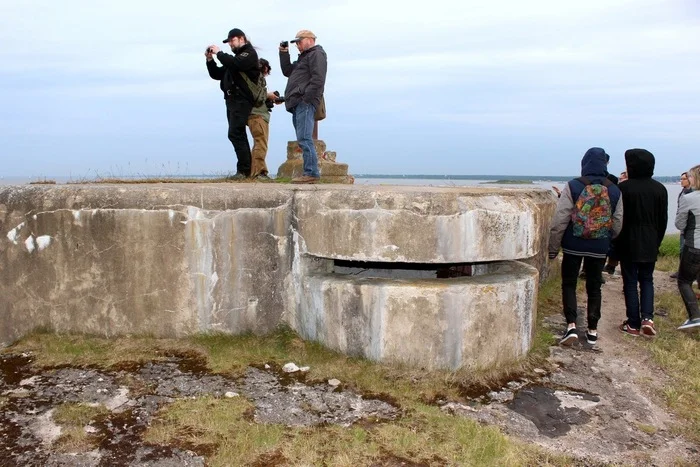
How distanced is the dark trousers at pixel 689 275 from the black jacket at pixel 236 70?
452 cm

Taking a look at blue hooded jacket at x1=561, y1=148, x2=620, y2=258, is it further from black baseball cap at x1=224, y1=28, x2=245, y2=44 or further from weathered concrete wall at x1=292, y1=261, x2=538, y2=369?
black baseball cap at x1=224, y1=28, x2=245, y2=44

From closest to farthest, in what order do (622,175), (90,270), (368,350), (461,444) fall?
1. (461,444)
2. (368,350)
3. (90,270)
4. (622,175)

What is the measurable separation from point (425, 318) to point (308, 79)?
9.79 ft

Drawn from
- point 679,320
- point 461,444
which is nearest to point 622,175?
point 679,320

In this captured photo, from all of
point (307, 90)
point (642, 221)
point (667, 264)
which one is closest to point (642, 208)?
point (642, 221)

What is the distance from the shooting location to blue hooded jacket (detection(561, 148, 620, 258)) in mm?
4500

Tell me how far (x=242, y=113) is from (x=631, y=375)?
4.41m

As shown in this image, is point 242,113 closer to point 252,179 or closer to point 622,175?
point 252,179

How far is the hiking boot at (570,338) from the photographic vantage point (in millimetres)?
4625

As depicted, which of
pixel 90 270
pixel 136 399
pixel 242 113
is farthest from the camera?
pixel 242 113

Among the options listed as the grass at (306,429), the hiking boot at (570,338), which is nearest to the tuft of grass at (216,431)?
the grass at (306,429)

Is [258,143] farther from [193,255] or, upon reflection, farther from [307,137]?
[193,255]

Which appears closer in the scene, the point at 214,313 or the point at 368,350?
the point at 368,350

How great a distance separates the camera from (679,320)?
5465 mm
